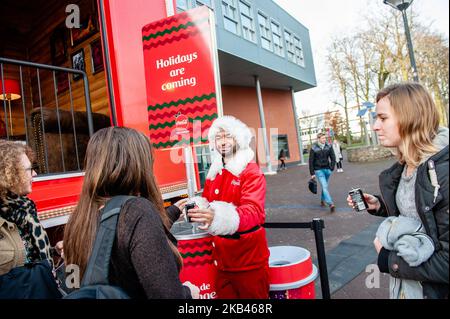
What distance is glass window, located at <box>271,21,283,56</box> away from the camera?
1757 millimetres

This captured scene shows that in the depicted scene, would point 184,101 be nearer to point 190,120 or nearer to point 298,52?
point 190,120

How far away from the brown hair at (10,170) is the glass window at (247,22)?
1.51 metres

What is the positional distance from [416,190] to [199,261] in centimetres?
135

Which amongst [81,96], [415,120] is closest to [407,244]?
[415,120]

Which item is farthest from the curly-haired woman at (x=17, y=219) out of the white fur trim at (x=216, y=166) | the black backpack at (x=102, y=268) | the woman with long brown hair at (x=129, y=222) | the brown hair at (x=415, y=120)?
the brown hair at (x=415, y=120)

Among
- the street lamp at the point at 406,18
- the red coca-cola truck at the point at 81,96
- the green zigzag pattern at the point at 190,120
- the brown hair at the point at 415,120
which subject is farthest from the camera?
the red coca-cola truck at the point at 81,96

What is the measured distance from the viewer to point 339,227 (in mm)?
4469

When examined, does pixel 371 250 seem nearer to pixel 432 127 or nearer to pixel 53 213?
pixel 432 127

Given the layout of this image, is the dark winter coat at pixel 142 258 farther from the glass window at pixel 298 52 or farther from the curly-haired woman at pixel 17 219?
the glass window at pixel 298 52

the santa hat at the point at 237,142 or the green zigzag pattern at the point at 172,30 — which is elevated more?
the green zigzag pattern at the point at 172,30

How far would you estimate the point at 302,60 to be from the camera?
176 cm

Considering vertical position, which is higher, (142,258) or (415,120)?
(415,120)

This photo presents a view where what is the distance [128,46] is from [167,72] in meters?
0.67

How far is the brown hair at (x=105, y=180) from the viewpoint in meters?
1.08
